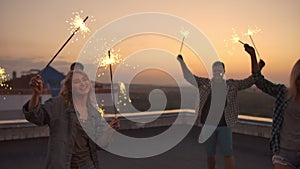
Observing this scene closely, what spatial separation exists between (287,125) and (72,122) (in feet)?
6.34

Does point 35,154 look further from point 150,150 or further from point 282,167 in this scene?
point 282,167

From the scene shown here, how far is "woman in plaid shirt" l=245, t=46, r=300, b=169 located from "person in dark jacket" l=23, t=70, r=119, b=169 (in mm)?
1520

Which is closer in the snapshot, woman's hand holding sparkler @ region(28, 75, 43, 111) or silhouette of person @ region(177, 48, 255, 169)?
woman's hand holding sparkler @ region(28, 75, 43, 111)

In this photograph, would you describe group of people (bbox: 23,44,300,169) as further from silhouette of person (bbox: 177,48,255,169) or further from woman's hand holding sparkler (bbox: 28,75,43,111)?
silhouette of person (bbox: 177,48,255,169)

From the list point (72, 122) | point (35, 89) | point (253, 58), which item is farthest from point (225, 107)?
point (35, 89)

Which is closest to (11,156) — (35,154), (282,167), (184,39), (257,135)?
(35,154)

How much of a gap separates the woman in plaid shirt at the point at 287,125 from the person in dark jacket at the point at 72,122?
1520mm

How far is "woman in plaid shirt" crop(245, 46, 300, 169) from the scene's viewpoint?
287 cm


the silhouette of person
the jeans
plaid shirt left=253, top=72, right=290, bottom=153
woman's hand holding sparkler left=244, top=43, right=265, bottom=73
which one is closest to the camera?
the jeans

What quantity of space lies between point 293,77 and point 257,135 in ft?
22.3

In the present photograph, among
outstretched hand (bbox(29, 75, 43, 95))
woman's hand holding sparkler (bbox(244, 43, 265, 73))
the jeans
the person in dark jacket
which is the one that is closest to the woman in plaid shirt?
woman's hand holding sparkler (bbox(244, 43, 265, 73))

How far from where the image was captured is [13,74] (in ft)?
107

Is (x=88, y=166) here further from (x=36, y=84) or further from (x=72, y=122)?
(x=36, y=84)

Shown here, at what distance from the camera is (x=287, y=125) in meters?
2.93
